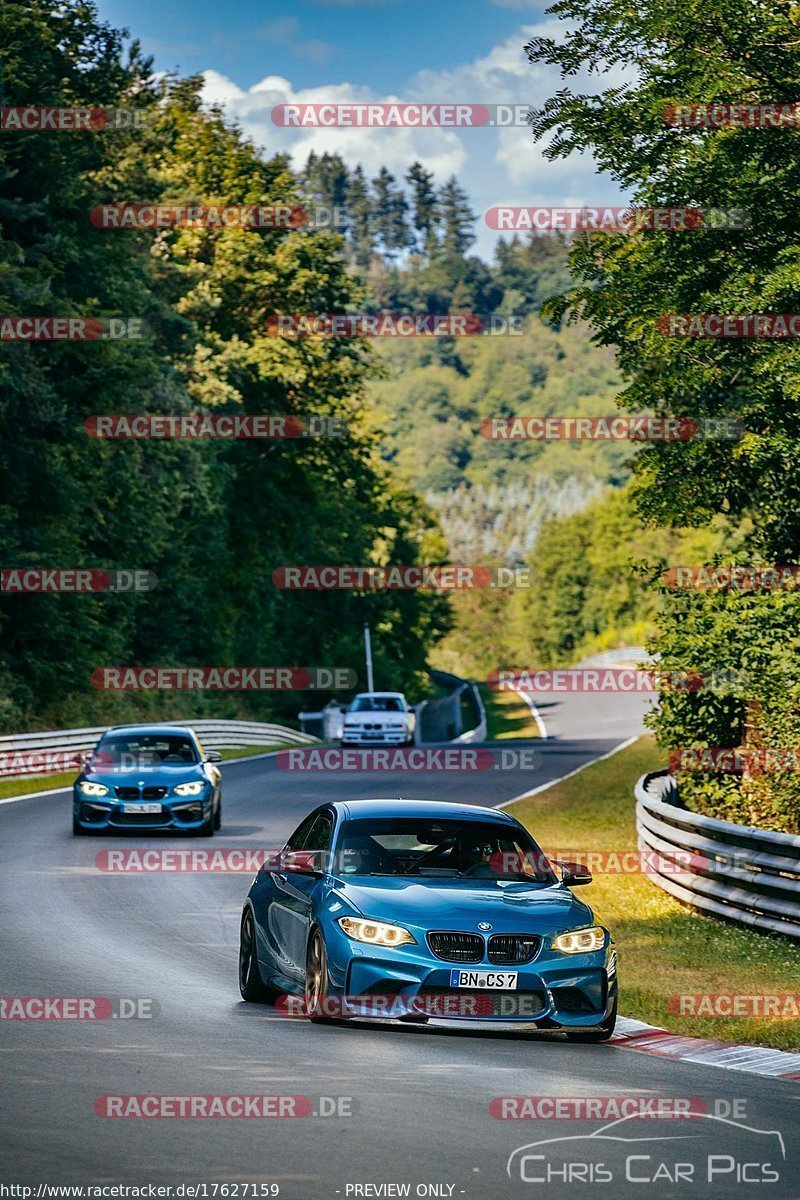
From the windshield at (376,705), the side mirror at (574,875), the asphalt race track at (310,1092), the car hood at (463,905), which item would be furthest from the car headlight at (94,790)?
the windshield at (376,705)

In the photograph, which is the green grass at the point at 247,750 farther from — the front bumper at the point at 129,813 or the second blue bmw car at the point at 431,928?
the second blue bmw car at the point at 431,928

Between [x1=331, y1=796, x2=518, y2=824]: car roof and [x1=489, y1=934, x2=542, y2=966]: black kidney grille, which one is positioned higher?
[x1=331, y1=796, x2=518, y2=824]: car roof

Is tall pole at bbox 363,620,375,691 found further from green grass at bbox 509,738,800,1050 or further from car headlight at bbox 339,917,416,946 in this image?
car headlight at bbox 339,917,416,946

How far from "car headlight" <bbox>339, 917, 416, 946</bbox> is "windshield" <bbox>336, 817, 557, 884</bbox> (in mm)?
860

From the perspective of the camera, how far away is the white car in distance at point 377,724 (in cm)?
5328

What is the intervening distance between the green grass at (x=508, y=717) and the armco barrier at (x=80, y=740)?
22340 mm

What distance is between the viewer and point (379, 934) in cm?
1042

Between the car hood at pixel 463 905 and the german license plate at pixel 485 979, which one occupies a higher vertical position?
the car hood at pixel 463 905

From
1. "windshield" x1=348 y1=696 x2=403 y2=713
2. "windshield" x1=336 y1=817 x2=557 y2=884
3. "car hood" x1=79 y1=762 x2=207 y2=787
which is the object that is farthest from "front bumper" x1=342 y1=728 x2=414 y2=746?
"windshield" x1=336 y1=817 x2=557 y2=884

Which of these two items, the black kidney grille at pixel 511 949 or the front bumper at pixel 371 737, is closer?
the black kidney grille at pixel 511 949

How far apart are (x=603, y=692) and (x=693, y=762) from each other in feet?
261

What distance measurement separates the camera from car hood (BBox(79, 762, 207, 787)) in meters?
24.2

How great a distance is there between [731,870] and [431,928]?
631 cm

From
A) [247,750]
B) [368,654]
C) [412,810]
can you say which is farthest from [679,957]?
[368,654]
